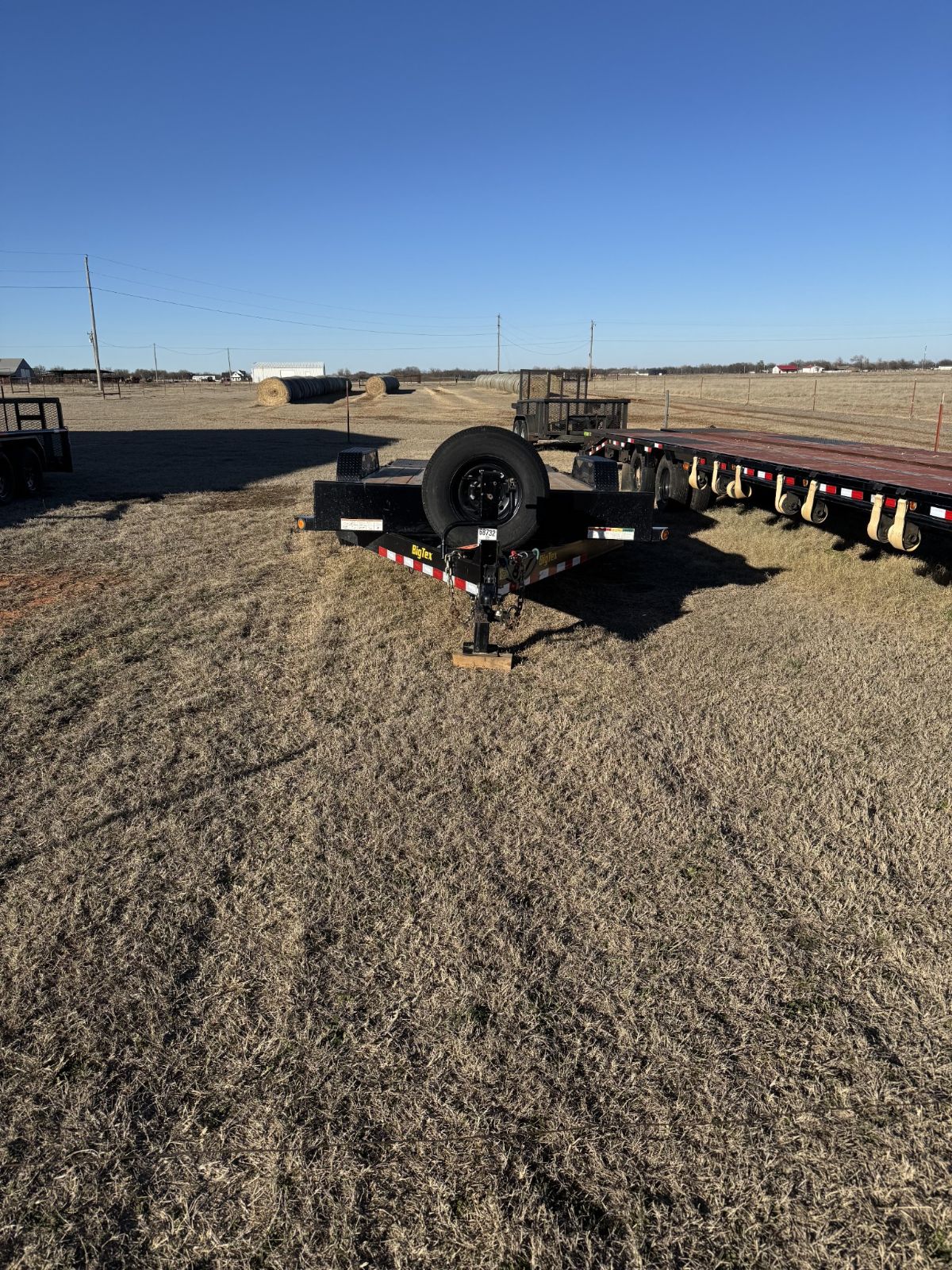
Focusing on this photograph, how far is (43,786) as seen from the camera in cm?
434

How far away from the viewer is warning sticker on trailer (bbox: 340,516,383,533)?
659cm

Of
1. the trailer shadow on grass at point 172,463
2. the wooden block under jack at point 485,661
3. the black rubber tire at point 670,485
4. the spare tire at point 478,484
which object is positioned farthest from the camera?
the trailer shadow on grass at point 172,463

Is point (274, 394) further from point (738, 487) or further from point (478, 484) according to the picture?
point (478, 484)

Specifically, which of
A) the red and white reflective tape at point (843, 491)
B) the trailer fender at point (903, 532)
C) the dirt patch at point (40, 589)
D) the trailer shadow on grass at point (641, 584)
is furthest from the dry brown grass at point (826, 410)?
the dirt patch at point (40, 589)

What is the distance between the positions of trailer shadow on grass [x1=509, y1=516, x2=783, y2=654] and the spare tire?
121 cm

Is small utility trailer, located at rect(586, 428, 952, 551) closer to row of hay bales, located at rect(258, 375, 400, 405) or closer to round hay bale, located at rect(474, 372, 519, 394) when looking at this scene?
row of hay bales, located at rect(258, 375, 400, 405)

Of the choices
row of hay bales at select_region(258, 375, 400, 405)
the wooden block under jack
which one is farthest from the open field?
row of hay bales at select_region(258, 375, 400, 405)

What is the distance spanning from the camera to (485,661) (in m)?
6.18

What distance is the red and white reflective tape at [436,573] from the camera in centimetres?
587

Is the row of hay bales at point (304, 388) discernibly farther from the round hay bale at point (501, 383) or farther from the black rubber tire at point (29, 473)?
the black rubber tire at point (29, 473)

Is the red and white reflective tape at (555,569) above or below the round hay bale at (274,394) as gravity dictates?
below

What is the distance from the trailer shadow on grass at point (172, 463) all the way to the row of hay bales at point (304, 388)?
955cm

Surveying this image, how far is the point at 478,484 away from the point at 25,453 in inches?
420

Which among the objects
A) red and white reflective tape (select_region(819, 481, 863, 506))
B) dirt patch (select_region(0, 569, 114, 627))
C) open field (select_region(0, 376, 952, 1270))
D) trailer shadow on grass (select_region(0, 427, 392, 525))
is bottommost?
open field (select_region(0, 376, 952, 1270))
